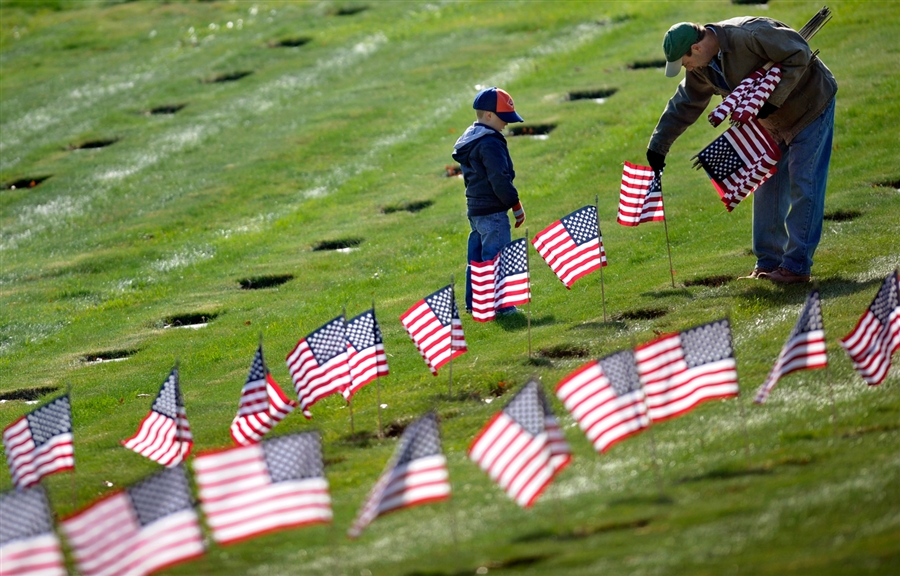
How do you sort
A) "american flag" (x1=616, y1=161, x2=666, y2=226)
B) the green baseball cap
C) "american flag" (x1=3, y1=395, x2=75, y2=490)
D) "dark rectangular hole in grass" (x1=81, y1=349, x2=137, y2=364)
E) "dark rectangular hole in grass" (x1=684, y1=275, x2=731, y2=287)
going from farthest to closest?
"dark rectangular hole in grass" (x1=81, y1=349, x2=137, y2=364) → "american flag" (x1=616, y1=161, x2=666, y2=226) → "dark rectangular hole in grass" (x1=684, y1=275, x2=731, y2=287) → the green baseball cap → "american flag" (x1=3, y1=395, x2=75, y2=490)

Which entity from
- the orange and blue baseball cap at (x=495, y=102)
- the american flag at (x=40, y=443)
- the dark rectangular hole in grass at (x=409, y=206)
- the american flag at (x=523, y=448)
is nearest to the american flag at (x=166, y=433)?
the american flag at (x=40, y=443)

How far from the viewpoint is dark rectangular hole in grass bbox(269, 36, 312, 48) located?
111 ft

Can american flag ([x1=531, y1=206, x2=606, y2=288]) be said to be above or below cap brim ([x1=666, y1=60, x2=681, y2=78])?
below

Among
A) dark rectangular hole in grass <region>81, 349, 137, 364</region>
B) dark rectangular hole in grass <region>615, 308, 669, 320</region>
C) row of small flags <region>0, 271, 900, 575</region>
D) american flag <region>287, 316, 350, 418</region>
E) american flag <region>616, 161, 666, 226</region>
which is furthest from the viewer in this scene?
dark rectangular hole in grass <region>81, 349, 137, 364</region>

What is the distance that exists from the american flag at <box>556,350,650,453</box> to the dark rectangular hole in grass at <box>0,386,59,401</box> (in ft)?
26.3

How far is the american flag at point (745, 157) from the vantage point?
12328 millimetres

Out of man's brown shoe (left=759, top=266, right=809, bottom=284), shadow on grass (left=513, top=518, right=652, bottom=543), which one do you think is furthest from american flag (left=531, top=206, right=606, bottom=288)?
shadow on grass (left=513, top=518, right=652, bottom=543)

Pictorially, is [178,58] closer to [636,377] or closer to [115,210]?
[115,210]

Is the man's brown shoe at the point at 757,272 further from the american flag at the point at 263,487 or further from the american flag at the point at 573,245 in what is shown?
the american flag at the point at 263,487

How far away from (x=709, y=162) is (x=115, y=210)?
44.9 feet

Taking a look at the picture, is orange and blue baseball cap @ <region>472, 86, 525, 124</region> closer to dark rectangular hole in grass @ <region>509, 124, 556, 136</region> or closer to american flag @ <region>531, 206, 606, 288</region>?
american flag @ <region>531, 206, 606, 288</region>

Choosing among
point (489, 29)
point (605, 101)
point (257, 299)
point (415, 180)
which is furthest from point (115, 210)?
point (489, 29)

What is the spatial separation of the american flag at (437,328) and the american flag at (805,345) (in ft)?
11.5

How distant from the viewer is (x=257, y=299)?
16.7 meters
